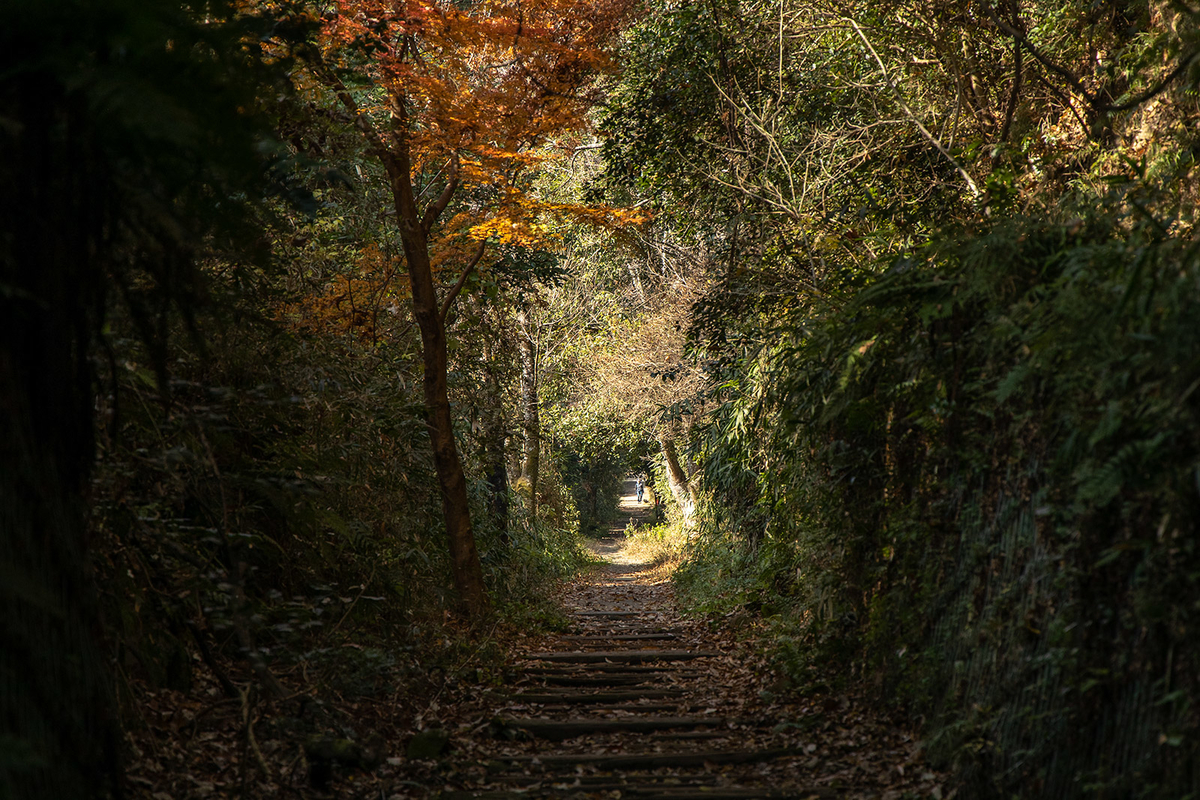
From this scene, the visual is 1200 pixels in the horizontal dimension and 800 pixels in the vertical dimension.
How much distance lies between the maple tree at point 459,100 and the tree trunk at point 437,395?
0.01 metres

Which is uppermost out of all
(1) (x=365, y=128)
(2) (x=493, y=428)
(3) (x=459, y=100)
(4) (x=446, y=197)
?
(3) (x=459, y=100)

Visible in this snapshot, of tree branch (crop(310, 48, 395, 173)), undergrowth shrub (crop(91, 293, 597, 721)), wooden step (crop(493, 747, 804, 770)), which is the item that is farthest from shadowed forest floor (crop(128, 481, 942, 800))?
tree branch (crop(310, 48, 395, 173))

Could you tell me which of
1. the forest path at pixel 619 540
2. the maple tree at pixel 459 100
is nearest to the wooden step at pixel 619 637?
the maple tree at pixel 459 100

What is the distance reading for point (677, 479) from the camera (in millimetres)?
21391

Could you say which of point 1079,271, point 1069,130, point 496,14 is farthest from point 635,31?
point 1079,271

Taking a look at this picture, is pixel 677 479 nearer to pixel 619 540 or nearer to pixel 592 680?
pixel 592 680

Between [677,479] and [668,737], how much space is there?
1580 cm

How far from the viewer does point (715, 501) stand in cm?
1265

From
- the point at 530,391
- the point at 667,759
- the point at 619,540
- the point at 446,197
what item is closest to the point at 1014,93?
the point at 446,197

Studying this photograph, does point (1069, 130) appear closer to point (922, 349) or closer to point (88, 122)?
point (922, 349)

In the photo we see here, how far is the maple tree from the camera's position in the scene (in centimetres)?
674

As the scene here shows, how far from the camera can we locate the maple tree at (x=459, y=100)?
22.1 ft

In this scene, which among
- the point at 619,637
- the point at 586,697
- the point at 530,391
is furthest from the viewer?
the point at 530,391

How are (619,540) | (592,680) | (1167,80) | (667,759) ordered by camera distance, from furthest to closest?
(619,540) → (592,680) → (667,759) → (1167,80)
